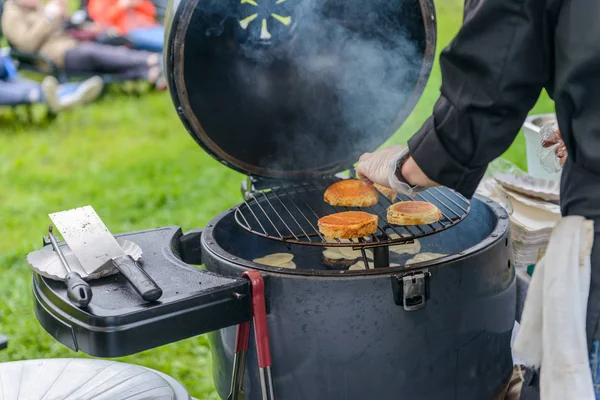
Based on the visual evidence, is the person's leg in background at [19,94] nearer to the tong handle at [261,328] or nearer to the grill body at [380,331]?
the grill body at [380,331]

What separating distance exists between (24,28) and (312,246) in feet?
28.3

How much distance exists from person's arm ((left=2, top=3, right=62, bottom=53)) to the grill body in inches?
341

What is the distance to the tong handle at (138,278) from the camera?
214cm

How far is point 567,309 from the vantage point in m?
1.94

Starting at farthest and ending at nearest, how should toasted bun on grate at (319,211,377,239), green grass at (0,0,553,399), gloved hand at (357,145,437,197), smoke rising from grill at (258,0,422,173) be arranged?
green grass at (0,0,553,399) → smoke rising from grill at (258,0,422,173) → toasted bun on grate at (319,211,377,239) → gloved hand at (357,145,437,197)

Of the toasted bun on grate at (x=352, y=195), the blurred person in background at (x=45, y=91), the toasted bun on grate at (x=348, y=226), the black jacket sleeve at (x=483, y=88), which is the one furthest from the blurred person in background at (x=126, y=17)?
the black jacket sleeve at (x=483, y=88)

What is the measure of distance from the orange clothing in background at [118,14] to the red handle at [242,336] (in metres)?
9.72

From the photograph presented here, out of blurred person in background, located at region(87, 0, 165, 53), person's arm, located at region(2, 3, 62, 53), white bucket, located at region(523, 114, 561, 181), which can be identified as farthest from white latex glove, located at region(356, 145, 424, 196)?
blurred person in background, located at region(87, 0, 165, 53)

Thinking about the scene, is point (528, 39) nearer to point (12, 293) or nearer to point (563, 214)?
point (563, 214)

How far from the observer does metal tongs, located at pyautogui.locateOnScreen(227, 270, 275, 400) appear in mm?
2322

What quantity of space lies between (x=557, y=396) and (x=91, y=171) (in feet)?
21.2

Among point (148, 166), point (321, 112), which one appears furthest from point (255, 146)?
point (148, 166)

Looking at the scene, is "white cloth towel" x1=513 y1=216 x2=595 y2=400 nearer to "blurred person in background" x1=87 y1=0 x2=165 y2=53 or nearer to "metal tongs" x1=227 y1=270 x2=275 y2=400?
"metal tongs" x1=227 y1=270 x2=275 y2=400

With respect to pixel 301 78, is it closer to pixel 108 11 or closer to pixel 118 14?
pixel 118 14
